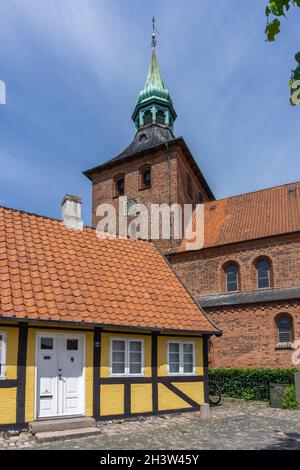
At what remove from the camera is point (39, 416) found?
11.2m

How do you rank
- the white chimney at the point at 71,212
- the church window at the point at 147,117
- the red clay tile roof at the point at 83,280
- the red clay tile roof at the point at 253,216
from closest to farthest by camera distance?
the red clay tile roof at the point at 83,280 → the white chimney at the point at 71,212 → the red clay tile roof at the point at 253,216 → the church window at the point at 147,117

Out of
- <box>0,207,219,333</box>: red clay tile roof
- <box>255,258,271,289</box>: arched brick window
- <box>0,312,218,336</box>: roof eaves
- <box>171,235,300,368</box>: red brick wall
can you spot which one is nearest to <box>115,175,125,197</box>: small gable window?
<box>171,235,300,368</box>: red brick wall

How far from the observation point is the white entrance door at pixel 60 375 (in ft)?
37.5

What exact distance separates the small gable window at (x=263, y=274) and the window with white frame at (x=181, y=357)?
1025 centimetres

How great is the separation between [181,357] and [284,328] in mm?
9037

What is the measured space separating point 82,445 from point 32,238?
6.90m

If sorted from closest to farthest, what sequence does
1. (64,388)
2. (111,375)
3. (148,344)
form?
(64,388)
(111,375)
(148,344)

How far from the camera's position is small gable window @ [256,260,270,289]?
2358cm

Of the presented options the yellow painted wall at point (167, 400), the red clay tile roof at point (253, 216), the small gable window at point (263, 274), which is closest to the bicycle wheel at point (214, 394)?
the yellow painted wall at point (167, 400)

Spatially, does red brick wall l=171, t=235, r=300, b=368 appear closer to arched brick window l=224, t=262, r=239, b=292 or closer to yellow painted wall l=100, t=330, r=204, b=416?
arched brick window l=224, t=262, r=239, b=292

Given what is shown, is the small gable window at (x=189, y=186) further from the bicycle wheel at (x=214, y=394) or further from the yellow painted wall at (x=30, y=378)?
the yellow painted wall at (x=30, y=378)

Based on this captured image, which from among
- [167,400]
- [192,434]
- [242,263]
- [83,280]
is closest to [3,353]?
[83,280]

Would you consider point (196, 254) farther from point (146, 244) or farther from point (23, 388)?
point (23, 388)
